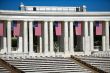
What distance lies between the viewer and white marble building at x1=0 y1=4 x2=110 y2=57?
317 feet

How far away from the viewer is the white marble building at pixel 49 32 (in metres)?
96.8

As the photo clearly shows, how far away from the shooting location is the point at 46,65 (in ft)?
274

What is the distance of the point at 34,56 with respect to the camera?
93.2 m

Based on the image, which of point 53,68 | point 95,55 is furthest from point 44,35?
point 53,68

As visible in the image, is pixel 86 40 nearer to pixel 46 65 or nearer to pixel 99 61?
Answer: pixel 99 61

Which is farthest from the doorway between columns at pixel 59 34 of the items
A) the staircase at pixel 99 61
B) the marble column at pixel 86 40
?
the staircase at pixel 99 61

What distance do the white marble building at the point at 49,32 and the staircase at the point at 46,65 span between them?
8.31 m

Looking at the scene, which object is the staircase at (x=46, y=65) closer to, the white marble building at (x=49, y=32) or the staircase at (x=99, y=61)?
the staircase at (x=99, y=61)

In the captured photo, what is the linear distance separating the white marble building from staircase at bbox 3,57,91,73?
831 cm

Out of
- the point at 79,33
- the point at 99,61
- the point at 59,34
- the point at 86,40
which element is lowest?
the point at 99,61

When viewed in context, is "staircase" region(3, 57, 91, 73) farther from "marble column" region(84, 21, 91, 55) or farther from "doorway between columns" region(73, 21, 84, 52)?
"doorway between columns" region(73, 21, 84, 52)

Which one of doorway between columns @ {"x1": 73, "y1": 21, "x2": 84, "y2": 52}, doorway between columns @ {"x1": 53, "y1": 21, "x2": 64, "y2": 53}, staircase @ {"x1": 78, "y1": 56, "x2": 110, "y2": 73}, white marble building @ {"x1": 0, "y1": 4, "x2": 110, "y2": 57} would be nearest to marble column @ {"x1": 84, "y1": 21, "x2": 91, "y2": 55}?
white marble building @ {"x1": 0, "y1": 4, "x2": 110, "y2": 57}

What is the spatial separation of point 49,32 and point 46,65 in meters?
17.0

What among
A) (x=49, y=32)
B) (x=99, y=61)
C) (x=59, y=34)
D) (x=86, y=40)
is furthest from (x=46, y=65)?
(x=86, y=40)
